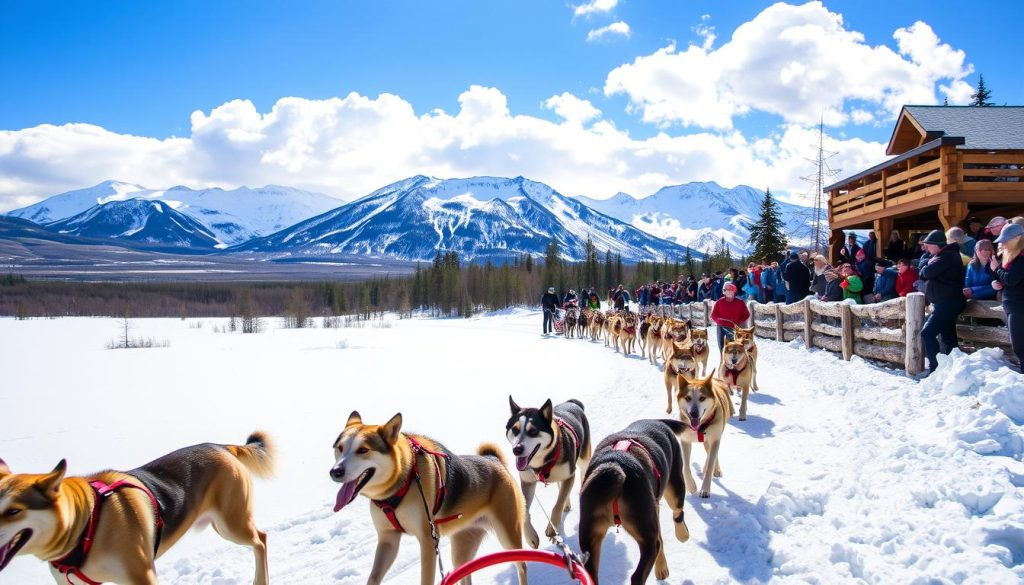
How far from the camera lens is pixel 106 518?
2.90m

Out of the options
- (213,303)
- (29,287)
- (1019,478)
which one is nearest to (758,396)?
(1019,478)

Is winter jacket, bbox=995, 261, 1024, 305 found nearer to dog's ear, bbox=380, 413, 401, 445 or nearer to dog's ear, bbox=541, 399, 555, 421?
dog's ear, bbox=541, 399, 555, 421

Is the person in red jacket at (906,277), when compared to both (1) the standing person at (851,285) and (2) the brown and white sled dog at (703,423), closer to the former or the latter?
(1) the standing person at (851,285)

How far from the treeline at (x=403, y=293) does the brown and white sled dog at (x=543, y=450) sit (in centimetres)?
6202

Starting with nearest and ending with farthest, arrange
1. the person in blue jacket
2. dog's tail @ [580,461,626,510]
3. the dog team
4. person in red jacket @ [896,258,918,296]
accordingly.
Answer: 1. the dog team
2. dog's tail @ [580,461,626,510]
3. the person in blue jacket
4. person in red jacket @ [896,258,918,296]

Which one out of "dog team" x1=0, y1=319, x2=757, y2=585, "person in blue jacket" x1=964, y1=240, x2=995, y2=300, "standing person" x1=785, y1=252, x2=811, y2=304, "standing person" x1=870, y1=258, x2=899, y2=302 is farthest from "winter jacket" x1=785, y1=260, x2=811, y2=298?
"dog team" x1=0, y1=319, x2=757, y2=585

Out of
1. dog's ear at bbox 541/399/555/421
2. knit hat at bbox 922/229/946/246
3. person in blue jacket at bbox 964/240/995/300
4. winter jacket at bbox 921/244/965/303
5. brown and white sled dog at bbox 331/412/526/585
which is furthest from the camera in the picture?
knit hat at bbox 922/229/946/246

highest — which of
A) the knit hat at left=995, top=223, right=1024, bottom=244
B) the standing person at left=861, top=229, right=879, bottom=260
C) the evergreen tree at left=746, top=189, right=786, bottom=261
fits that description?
the evergreen tree at left=746, top=189, right=786, bottom=261

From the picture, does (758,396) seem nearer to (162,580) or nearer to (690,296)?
(162,580)

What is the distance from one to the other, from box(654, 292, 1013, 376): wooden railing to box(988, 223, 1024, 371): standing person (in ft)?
2.09

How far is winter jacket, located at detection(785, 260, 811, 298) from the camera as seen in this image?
533 inches

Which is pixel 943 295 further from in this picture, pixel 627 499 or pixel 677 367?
pixel 627 499

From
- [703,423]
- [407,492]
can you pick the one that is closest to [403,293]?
[703,423]

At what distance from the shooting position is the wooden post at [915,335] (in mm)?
7641
